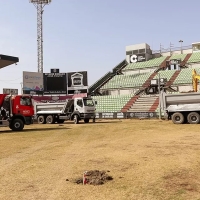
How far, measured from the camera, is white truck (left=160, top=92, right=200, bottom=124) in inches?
879

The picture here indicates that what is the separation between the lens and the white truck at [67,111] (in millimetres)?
27688

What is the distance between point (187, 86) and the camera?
4116cm

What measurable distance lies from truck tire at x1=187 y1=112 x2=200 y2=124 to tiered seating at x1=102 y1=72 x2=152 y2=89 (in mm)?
23254

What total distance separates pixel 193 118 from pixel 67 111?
12.9m

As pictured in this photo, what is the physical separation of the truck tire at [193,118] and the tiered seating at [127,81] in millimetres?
23254

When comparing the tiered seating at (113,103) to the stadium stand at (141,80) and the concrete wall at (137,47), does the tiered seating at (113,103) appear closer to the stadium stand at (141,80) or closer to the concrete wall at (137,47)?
the stadium stand at (141,80)

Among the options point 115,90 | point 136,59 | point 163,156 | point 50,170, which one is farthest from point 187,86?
point 50,170

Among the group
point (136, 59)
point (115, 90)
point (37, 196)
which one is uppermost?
point (136, 59)

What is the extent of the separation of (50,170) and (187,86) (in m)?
37.0

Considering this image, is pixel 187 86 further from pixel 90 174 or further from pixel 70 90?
pixel 90 174

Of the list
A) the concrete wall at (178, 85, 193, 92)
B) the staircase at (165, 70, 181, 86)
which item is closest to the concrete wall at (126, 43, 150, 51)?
the staircase at (165, 70, 181, 86)

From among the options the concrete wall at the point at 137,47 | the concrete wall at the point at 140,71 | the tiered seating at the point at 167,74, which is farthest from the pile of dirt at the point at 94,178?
the concrete wall at the point at 137,47

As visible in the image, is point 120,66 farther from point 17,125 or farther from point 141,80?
point 17,125

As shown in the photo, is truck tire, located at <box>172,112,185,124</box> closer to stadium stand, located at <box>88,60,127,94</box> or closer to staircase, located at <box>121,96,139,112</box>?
staircase, located at <box>121,96,139,112</box>
